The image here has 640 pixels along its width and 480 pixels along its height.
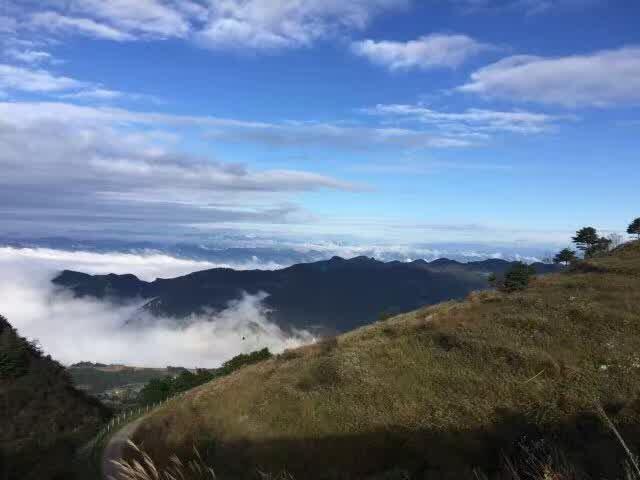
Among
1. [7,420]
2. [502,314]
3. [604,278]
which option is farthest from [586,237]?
[7,420]

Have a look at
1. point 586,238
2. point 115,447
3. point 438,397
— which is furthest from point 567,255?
point 115,447

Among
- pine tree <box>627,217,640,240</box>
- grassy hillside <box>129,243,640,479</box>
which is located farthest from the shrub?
pine tree <box>627,217,640,240</box>

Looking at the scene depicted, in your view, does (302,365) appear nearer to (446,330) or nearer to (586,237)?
(446,330)

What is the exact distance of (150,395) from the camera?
92.4m

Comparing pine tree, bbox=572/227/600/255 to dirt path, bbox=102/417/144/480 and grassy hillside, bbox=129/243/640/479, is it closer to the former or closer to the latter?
grassy hillside, bbox=129/243/640/479

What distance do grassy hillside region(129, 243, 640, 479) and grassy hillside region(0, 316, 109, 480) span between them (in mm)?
10081

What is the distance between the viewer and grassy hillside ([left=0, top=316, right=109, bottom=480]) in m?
45.0

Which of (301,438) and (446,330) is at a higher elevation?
(446,330)

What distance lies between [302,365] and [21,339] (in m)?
68.3

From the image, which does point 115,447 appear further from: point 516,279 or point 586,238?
point 586,238

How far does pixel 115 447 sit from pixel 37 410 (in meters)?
38.5

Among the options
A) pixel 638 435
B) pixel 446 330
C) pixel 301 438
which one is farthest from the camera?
pixel 446 330

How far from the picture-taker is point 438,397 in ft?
114

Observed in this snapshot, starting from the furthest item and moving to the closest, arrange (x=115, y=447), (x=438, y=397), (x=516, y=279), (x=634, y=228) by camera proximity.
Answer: (x=634, y=228), (x=516, y=279), (x=115, y=447), (x=438, y=397)
